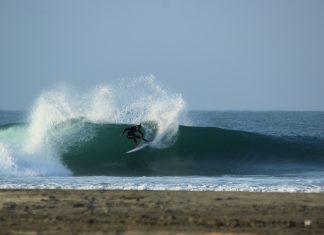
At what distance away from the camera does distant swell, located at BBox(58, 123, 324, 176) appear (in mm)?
19062

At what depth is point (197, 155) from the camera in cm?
2184

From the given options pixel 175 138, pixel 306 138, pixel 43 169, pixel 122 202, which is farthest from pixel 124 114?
pixel 122 202

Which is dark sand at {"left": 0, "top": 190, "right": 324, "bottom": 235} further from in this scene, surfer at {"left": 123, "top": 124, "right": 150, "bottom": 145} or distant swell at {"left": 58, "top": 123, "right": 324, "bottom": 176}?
surfer at {"left": 123, "top": 124, "right": 150, "bottom": 145}

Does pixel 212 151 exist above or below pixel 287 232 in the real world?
above

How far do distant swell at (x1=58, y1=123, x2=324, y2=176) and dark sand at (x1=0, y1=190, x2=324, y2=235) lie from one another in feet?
22.1

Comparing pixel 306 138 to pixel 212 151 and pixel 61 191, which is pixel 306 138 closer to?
pixel 212 151

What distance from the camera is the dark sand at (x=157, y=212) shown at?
8.37 m

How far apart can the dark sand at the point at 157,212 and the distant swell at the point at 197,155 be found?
673 cm

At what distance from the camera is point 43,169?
17172 millimetres

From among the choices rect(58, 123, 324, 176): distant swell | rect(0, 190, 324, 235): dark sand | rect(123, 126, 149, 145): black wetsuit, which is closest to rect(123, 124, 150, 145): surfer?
rect(123, 126, 149, 145): black wetsuit

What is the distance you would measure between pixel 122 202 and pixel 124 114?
1360 cm

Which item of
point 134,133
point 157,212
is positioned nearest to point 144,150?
point 134,133

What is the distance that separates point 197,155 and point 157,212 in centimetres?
1246

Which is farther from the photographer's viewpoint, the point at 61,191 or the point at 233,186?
the point at 233,186
